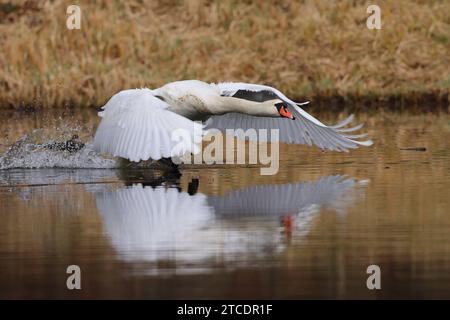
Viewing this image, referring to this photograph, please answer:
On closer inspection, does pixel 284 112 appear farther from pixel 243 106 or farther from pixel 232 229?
pixel 232 229

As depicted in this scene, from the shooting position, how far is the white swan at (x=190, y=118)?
11102 millimetres

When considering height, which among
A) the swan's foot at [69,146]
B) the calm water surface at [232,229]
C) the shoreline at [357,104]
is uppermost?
the shoreline at [357,104]

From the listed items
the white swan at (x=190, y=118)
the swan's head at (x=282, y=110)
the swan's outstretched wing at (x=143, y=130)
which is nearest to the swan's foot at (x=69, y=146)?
the white swan at (x=190, y=118)

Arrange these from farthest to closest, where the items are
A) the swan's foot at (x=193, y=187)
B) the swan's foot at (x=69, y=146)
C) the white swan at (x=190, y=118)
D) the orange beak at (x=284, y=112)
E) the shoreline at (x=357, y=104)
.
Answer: the shoreline at (x=357, y=104) < the swan's foot at (x=69, y=146) < the orange beak at (x=284, y=112) < the white swan at (x=190, y=118) < the swan's foot at (x=193, y=187)

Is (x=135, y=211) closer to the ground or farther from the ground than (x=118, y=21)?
closer to the ground

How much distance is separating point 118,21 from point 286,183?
490 inches

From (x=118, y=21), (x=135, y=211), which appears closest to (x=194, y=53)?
(x=118, y=21)

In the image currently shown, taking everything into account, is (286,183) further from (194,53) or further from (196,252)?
(194,53)

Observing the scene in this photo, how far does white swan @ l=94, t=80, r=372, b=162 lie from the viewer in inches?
437

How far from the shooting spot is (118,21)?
23.1m

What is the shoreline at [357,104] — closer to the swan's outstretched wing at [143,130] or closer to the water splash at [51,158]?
the water splash at [51,158]

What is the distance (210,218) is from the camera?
9.16 m

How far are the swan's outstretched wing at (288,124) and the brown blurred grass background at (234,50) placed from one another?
A: 8.30m
